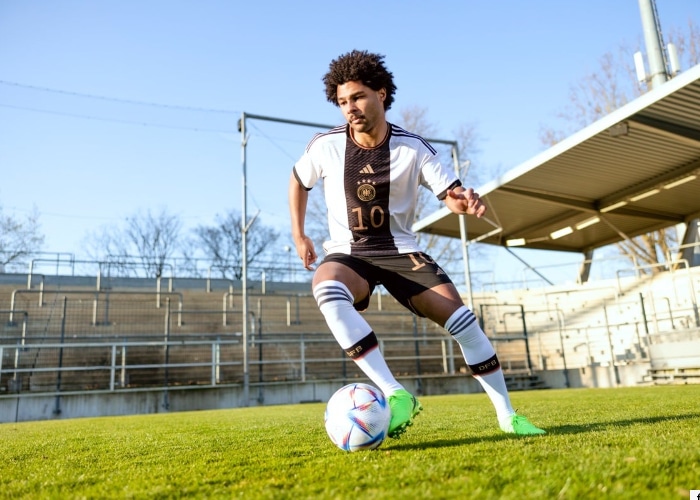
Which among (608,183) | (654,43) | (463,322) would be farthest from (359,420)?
(654,43)

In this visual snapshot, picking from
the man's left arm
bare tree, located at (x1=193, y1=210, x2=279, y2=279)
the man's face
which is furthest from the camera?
bare tree, located at (x1=193, y1=210, x2=279, y2=279)

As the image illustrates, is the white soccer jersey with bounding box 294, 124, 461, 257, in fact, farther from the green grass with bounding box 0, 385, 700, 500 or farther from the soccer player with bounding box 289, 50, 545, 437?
the green grass with bounding box 0, 385, 700, 500

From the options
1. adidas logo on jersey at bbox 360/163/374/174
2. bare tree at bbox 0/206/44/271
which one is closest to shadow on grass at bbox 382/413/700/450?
adidas logo on jersey at bbox 360/163/374/174

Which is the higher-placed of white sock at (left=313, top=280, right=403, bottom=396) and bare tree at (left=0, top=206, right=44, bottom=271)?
bare tree at (left=0, top=206, right=44, bottom=271)

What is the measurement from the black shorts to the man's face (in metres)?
0.74

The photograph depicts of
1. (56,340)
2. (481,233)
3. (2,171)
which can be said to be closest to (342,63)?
(56,340)

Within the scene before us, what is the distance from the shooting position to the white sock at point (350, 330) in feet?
9.39

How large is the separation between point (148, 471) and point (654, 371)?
13.3m

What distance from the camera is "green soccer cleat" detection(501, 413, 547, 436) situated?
280 centimetres

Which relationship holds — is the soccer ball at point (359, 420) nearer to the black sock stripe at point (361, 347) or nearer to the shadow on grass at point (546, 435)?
the shadow on grass at point (546, 435)

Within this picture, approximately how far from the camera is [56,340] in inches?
578

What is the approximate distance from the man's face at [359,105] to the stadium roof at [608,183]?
7961 millimetres

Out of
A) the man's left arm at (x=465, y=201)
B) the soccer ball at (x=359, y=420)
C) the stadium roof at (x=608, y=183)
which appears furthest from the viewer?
the stadium roof at (x=608, y=183)

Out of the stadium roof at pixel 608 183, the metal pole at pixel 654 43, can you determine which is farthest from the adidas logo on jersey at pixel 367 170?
the metal pole at pixel 654 43
